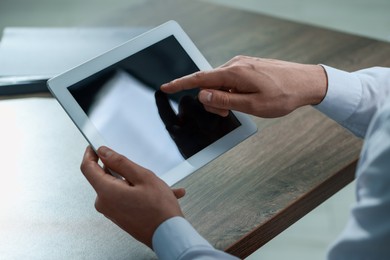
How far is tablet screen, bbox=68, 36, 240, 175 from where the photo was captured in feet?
3.08

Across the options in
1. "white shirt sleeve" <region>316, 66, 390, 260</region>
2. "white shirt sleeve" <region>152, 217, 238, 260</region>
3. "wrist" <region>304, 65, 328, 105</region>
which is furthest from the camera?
"wrist" <region>304, 65, 328, 105</region>

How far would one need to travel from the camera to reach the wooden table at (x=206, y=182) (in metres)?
0.92

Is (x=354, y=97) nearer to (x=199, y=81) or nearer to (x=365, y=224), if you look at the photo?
(x=199, y=81)

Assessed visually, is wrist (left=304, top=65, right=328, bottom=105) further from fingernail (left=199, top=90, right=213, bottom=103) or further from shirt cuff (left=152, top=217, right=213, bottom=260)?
shirt cuff (left=152, top=217, right=213, bottom=260)

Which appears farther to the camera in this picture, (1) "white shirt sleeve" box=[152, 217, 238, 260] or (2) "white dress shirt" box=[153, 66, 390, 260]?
(1) "white shirt sleeve" box=[152, 217, 238, 260]

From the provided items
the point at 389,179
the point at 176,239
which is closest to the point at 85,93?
the point at 176,239

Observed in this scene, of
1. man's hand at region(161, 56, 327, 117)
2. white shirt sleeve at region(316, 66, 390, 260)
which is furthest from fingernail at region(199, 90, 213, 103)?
white shirt sleeve at region(316, 66, 390, 260)

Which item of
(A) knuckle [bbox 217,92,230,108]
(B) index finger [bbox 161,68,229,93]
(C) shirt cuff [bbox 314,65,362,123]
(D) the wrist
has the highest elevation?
(B) index finger [bbox 161,68,229,93]

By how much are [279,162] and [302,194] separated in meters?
0.09

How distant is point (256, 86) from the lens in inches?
39.7

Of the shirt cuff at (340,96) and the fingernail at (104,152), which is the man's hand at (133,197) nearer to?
the fingernail at (104,152)

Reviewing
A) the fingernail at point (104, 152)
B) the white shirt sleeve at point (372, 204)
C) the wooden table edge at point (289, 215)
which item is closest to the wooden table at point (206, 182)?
the wooden table edge at point (289, 215)

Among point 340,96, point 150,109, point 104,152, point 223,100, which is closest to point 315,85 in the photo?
point 340,96

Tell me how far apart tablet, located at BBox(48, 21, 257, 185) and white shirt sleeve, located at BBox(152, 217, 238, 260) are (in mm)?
126
